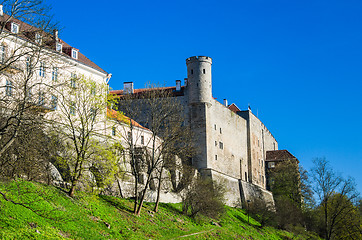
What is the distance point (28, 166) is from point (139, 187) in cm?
1479

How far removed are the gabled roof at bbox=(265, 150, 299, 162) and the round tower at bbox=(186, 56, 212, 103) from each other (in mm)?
25672

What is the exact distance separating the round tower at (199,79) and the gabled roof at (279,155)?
25.7 meters

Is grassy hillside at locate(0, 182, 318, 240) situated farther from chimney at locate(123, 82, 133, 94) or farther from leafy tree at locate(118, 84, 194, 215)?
chimney at locate(123, 82, 133, 94)

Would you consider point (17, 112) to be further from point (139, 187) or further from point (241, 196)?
point (241, 196)

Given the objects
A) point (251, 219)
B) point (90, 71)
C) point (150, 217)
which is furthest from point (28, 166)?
point (251, 219)

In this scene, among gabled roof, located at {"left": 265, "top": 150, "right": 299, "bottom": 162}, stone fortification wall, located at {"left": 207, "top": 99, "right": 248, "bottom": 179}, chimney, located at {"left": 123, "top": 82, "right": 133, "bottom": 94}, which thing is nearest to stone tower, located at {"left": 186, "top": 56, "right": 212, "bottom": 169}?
stone fortification wall, located at {"left": 207, "top": 99, "right": 248, "bottom": 179}

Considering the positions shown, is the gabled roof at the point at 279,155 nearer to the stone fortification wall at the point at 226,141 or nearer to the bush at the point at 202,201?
the stone fortification wall at the point at 226,141

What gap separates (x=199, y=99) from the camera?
2073 inches

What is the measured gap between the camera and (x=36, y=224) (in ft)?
66.0

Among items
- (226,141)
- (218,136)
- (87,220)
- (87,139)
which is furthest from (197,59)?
(87,220)

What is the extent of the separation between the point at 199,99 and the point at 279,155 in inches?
1105

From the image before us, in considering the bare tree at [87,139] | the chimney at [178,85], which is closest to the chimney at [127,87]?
the chimney at [178,85]

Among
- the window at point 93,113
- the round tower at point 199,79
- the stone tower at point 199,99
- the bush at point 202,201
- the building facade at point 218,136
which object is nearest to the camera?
the window at point 93,113

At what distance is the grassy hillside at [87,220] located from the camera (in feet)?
64.0
